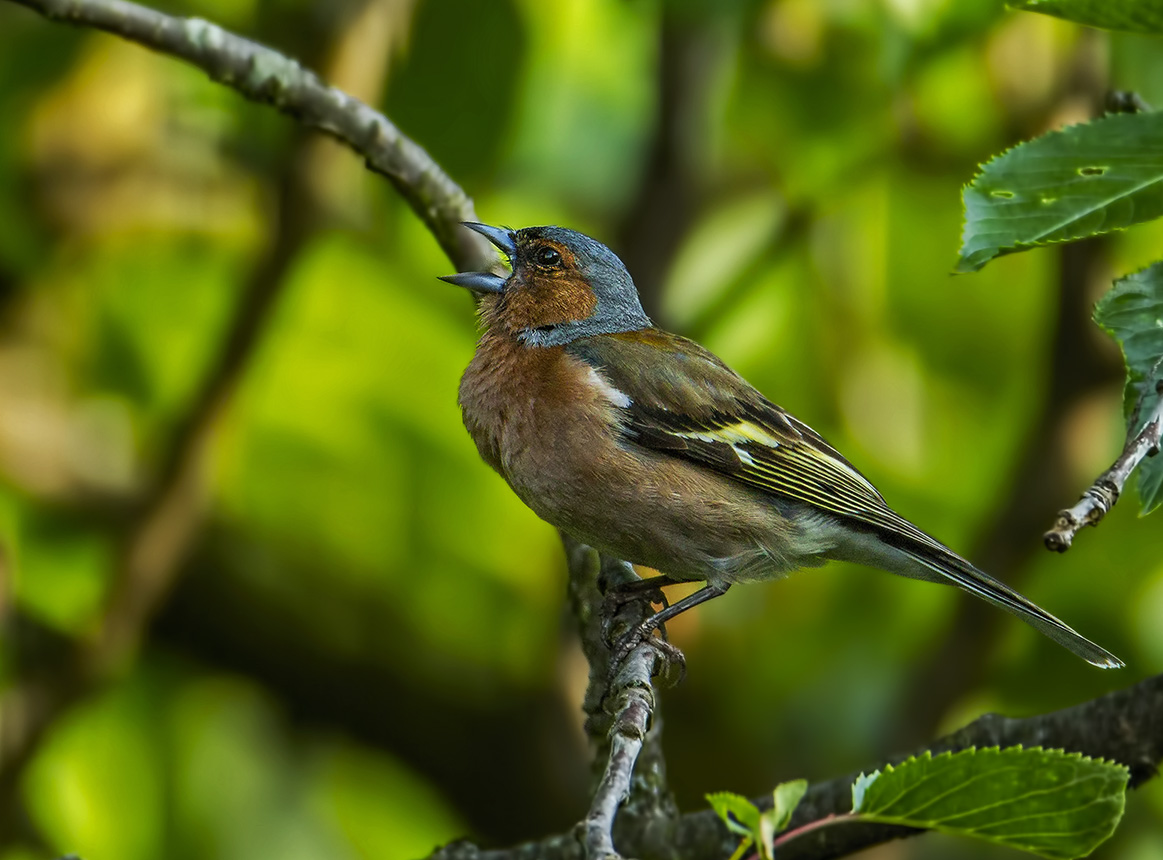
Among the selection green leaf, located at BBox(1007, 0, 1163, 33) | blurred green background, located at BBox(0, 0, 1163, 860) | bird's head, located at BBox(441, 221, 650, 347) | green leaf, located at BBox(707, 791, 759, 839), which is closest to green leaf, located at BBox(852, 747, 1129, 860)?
green leaf, located at BBox(707, 791, 759, 839)

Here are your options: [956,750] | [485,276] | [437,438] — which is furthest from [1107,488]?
[437,438]

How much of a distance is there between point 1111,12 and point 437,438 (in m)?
4.01

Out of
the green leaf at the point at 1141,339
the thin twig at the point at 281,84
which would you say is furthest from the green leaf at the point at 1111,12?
the thin twig at the point at 281,84

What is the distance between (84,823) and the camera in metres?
5.56

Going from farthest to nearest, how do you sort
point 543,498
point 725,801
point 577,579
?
point 577,579 → point 543,498 → point 725,801

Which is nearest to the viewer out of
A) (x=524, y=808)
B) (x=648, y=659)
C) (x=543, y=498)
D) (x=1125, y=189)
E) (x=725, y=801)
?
(x=725, y=801)

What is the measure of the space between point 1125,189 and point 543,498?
6.23ft

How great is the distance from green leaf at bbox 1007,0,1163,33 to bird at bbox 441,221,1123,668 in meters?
1.77

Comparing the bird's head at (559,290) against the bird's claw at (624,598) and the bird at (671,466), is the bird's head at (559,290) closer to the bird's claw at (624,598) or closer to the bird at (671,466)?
the bird at (671,466)

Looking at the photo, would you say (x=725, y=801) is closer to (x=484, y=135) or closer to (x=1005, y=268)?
(x=484, y=135)

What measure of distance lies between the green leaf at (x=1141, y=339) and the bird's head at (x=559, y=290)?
2.22m

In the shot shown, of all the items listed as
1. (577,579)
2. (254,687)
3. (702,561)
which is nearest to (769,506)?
(702,561)

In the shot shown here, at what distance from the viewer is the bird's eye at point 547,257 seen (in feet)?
16.0

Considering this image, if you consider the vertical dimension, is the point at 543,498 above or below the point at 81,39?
below
